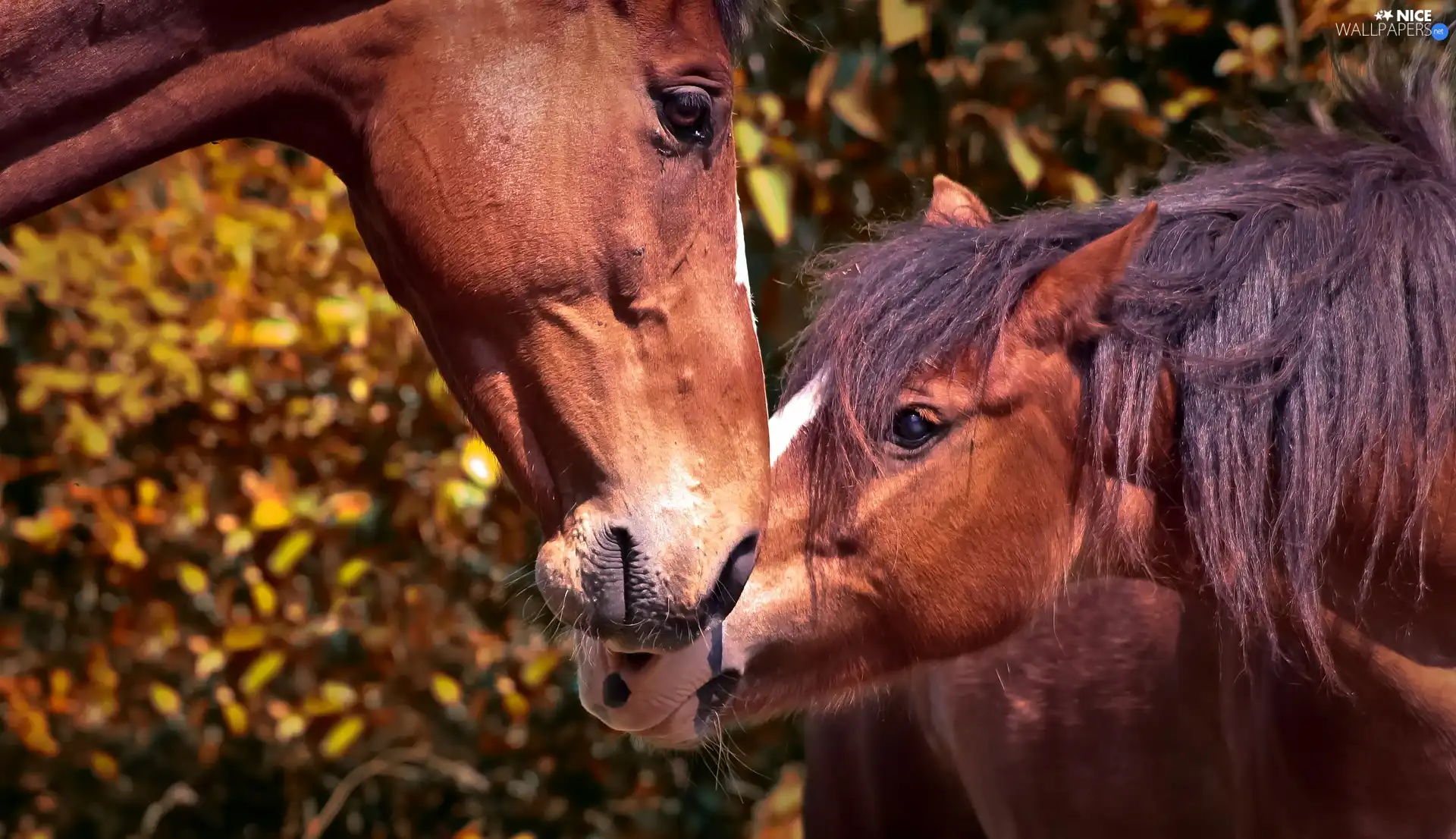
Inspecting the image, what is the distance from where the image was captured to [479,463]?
9.73 ft

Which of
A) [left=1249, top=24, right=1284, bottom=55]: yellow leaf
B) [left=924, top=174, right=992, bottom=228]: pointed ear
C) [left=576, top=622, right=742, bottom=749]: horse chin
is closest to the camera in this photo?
[left=576, top=622, right=742, bottom=749]: horse chin

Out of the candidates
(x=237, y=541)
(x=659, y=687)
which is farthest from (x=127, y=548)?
(x=659, y=687)

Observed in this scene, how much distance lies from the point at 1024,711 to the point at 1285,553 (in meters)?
0.75

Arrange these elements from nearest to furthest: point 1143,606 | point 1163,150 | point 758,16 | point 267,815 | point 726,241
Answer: point 726,241
point 758,16
point 1143,606
point 1163,150
point 267,815

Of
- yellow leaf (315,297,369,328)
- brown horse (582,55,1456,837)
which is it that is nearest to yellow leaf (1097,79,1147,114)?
brown horse (582,55,1456,837)

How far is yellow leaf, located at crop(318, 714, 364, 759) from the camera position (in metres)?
3.08

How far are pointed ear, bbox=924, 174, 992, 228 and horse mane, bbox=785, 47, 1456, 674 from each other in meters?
0.22

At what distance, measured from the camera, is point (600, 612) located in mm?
1454

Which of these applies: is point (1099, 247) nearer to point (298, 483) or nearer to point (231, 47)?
point (231, 47)

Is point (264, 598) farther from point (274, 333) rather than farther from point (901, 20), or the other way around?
point (901, 20)

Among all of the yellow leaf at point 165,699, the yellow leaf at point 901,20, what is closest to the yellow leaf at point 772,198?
the yellow leaf at point 901,20

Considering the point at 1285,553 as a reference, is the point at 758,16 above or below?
above

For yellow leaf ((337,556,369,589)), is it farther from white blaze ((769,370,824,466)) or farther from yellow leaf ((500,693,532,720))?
white blaze ((769,370,824,466))

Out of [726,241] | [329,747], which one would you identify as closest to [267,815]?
[329,747]
